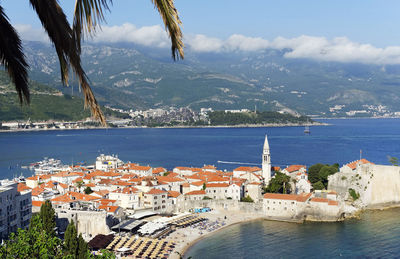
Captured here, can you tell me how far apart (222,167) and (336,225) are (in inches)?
1062

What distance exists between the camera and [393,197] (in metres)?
30.8

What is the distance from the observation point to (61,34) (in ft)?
6.21

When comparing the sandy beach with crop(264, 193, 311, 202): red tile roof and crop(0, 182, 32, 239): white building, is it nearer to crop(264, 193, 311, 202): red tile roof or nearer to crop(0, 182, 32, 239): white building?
crop(264, 193, 311, 202): red tile roof

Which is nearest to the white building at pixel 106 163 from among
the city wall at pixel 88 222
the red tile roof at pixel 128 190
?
the red tile roof at pixel 128 190

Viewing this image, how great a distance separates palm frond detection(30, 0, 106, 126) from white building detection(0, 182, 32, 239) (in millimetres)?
18421

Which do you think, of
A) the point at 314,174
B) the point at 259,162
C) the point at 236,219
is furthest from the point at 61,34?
the point at 259,162

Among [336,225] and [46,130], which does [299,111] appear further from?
[336,225]

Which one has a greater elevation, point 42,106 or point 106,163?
point 42,106

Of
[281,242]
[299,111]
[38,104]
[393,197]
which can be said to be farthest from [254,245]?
[299,111]

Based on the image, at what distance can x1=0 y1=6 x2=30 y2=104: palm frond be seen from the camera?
1.94 m

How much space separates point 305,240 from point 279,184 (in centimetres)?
914

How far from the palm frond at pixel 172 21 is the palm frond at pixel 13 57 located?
632 millimetres

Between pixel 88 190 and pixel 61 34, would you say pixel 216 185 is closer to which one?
pixel 88 190

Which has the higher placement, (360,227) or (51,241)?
(51,241)
